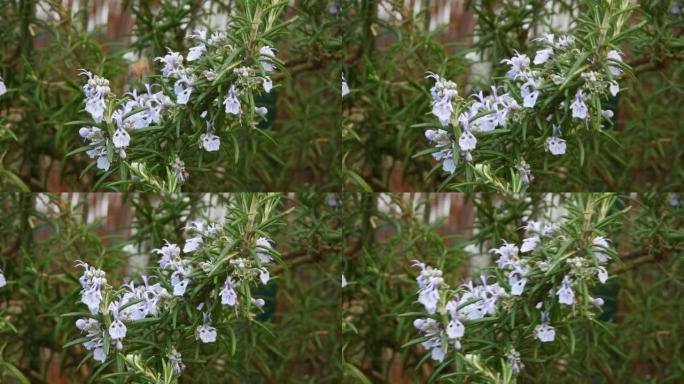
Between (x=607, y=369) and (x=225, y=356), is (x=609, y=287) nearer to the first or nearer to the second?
(x=607, y=369)

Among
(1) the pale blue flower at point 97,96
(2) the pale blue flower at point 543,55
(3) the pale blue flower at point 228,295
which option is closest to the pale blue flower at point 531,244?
(2) the pale blue flower at point 543,55

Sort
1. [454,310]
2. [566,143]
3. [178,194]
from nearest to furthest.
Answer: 1. [454,310]
2. [566,143]
3. [178,194]

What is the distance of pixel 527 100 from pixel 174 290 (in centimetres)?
131

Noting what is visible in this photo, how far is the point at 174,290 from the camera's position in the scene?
10.5ft

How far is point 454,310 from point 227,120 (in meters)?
1.05

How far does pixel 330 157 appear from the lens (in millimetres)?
3664

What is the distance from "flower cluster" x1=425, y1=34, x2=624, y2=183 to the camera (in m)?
3.09

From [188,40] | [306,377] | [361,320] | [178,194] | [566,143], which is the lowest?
[306,377]

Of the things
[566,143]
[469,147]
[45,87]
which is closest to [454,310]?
[469,147]

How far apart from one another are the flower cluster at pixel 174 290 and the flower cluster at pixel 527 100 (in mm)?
723

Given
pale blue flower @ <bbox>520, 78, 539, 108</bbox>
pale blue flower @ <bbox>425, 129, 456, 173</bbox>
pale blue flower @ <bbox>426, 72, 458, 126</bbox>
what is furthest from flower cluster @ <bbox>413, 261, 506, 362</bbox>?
pale blue flower @ <bbox>520, 78, 539, 108</bbox>

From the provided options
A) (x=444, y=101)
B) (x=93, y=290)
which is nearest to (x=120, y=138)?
(x=93, y=290)

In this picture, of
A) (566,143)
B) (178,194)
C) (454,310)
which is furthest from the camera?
(178,194)

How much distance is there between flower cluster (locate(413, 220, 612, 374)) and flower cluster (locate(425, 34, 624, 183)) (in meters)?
0.34
